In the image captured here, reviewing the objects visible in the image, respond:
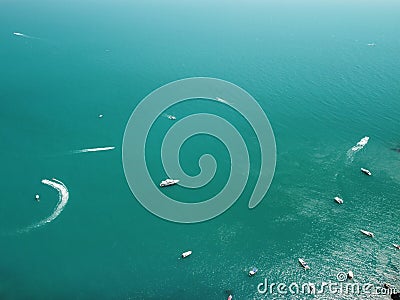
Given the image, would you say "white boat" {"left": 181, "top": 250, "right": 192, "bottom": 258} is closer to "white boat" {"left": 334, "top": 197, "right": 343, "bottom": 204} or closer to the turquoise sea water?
the turquoise sea water

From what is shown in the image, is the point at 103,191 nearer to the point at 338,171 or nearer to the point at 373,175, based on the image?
the point at 338,171

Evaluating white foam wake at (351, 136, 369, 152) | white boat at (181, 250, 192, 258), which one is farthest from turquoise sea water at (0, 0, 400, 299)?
white boat at (181, 250, 192, 258)

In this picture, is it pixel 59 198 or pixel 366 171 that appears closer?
pixel 59 198

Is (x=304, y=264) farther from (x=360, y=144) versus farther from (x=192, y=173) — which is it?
(x=360, y=144)

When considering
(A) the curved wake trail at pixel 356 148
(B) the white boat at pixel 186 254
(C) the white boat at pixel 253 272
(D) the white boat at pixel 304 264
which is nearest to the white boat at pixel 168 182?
(B) the white boat at pixel 186 254

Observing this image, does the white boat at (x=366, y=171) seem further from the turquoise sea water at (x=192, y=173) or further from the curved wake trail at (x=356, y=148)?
the curved wake trail at (x=356, y=148)

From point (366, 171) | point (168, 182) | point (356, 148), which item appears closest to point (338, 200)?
point (366, 171)
